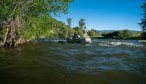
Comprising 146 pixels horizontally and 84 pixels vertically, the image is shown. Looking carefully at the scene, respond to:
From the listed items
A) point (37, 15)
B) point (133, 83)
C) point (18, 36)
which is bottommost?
point (133, 83)

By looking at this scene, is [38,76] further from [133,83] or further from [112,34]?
[112,34]

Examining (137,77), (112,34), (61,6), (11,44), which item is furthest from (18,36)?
(112,34)

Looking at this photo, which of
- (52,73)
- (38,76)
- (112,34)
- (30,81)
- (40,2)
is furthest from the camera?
(112,34)

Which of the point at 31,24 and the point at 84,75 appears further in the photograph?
the point at 31,24

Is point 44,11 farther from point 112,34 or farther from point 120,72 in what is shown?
point 112,34

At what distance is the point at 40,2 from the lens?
30.6 metres

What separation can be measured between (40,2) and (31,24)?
13.3 ft

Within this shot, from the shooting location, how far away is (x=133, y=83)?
34.9 ft

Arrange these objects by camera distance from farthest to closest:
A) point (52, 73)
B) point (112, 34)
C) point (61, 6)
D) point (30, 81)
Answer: point (112, 34) < point (61, 6) < point (52, 73) < point (30, 81)

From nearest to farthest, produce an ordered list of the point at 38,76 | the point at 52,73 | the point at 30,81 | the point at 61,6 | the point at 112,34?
the point at 30,81 < the point at 38,76 < the point at 52,73 < the point at 61,6 < the point at 112,34

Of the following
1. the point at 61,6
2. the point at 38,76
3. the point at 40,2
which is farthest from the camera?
the point at 61,6

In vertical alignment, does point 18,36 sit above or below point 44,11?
below

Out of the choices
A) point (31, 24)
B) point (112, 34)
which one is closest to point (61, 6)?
point (31, 24)

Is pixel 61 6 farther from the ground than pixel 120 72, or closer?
farther from the ground
